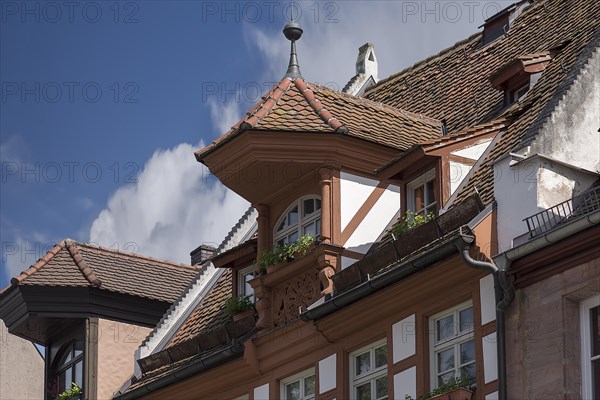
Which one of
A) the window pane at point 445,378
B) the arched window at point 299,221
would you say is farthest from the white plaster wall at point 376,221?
the window pane at point 445,378

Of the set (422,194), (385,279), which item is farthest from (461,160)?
(385,279)

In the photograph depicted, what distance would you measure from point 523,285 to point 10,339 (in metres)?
21.5

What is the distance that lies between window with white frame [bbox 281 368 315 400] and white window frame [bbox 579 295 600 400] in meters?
5.54

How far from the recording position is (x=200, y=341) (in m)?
28.8

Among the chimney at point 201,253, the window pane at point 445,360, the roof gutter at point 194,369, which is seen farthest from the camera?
the chimney at point 201,253

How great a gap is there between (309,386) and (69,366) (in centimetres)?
746

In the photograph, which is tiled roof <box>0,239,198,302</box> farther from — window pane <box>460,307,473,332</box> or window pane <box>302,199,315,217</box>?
window pane <box>460,307,473,332</box>

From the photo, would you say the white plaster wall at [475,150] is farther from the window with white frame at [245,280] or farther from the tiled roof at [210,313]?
the tiled roof at [210,313]

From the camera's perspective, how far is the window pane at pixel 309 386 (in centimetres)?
2616

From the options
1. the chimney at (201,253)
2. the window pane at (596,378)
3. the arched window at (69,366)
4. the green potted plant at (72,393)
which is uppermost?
the chimney at (201,253)

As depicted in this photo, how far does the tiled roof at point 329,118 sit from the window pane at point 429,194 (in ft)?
4.85

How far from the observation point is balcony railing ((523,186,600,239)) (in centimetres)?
2239

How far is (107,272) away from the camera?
1294 inches

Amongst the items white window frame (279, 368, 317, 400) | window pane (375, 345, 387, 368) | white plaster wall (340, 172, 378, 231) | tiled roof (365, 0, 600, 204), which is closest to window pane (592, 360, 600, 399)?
tiled roof (365, 0, 600, 204)
